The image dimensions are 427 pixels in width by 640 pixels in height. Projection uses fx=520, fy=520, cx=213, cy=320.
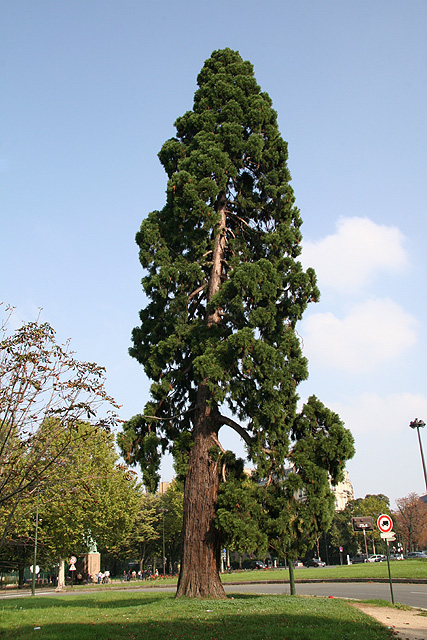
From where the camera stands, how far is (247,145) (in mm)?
17422

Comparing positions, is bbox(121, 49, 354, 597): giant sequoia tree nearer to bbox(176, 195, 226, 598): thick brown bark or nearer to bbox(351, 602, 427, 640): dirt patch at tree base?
bbox(176, 195, 226, 598): thick brown bark

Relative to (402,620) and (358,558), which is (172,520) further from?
(402,620)

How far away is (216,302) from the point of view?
1503 centimetres

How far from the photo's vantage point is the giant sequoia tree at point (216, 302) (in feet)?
45.2

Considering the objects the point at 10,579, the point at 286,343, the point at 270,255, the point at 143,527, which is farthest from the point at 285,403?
the point at 10,579

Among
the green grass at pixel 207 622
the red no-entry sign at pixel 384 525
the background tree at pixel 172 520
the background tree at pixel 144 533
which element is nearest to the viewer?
the green grass at pixel 207 622

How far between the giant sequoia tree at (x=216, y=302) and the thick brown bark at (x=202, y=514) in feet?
0.09

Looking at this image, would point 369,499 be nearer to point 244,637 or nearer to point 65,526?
point 65,526

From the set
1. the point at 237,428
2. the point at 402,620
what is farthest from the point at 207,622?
the point at 237,428

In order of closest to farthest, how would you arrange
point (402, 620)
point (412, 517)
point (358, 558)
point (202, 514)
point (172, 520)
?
1. point (402, 620)
2. point (202, 514)
3. point (172, 520)
4. point (358, 558)
5. point (412, 517)

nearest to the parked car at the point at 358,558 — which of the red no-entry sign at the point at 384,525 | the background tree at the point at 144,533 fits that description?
the background tree at the point at 144,533

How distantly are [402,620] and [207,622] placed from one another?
4.23 m

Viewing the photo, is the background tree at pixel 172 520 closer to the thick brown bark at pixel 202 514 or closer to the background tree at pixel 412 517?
the background tree at pixel 412 517

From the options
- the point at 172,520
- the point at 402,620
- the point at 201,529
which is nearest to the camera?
the point at 402,620
